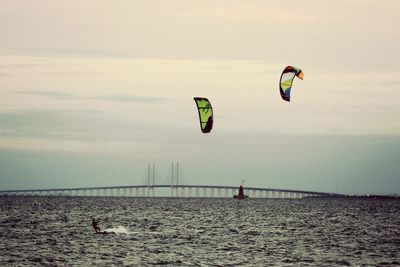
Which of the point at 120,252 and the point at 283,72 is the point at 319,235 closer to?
the point at 283,72

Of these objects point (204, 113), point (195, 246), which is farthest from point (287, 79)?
point (195, 246)

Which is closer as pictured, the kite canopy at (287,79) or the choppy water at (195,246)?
the choppy water at (195,246)

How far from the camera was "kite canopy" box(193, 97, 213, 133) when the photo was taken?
149ft

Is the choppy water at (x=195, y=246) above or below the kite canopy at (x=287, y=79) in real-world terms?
below

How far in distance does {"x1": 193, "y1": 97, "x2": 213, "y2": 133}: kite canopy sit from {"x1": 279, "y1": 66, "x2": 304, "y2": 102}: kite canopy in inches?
155

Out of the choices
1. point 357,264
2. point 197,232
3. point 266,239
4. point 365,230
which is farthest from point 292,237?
point 357,264

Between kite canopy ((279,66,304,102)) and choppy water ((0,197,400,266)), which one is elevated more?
kite canopy ((279,66,304,102))

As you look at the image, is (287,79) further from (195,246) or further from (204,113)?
(195,246)

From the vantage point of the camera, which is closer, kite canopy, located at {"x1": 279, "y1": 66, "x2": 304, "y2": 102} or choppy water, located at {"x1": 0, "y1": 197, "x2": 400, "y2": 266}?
choppy water, located at {"x1": 0, "y1": 197, "x2": 400, "y2": 266}

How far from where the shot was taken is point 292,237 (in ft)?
185

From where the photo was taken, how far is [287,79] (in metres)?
48.3

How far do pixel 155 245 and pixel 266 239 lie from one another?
950 cm

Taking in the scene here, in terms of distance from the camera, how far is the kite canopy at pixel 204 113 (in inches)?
1786

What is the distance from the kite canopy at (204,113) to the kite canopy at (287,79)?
3.94 metres
